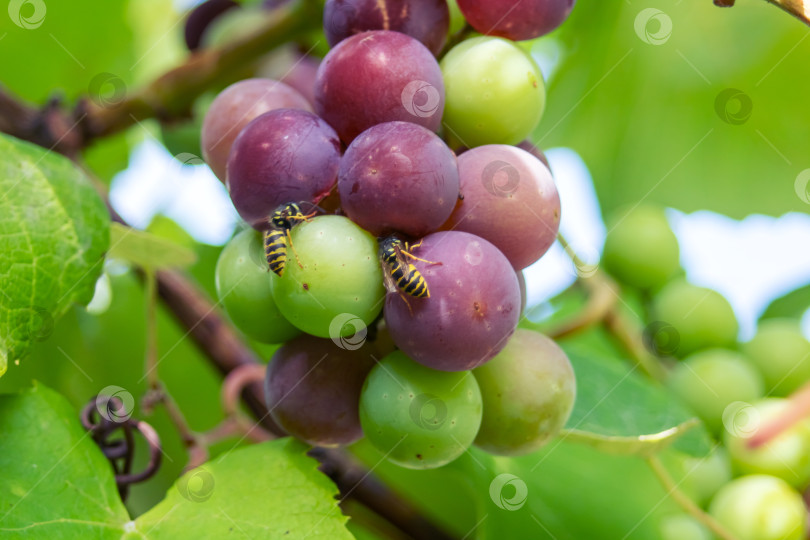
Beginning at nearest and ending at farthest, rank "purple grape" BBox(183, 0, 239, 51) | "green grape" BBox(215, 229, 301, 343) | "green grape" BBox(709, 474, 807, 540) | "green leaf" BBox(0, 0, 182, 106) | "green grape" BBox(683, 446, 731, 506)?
"green grape" BBox(215, 229, 301, 343), "green grape" BBox(709, 474, 807, 540), "green grape" BBox(683, 446, 731, 506), "purple grape" BBox(183, 0, 239, 51), "green leaf" BBox(0, 0, 182, 106)

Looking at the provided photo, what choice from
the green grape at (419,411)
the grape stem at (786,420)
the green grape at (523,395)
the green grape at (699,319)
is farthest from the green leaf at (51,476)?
the green grape at (699,319)

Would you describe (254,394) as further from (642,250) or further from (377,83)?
(642,250)

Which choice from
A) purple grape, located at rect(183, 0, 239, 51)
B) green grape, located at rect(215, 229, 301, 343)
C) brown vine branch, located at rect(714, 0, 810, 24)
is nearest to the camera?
brown vine branch, located at rect(714, 0, 810, 24)

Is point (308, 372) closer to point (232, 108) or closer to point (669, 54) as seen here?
point (232, 108)

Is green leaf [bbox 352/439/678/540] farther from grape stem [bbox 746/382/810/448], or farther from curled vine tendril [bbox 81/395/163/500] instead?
curled vine tendril [bbox 81/395/163/500]

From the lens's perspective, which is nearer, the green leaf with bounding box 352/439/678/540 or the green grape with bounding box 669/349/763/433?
the green leaf with bounding box 352/439/678/540

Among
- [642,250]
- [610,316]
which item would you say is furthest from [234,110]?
[642,250]

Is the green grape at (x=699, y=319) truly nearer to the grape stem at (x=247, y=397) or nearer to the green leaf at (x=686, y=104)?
the green leaf at (x=686, y=104)

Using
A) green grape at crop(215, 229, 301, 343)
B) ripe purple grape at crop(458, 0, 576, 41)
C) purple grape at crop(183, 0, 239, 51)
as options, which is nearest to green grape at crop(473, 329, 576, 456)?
green grape at crop(215, 229, 301, 343)
